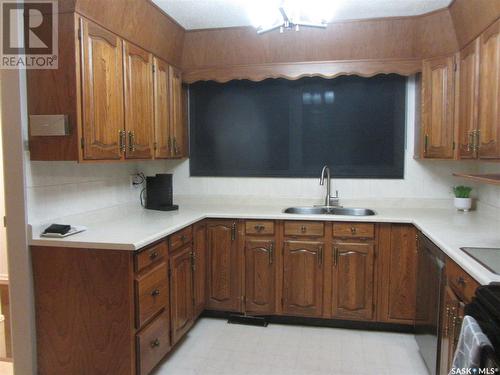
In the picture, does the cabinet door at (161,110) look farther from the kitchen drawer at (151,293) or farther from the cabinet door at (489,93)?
the cabinet door at (489,93)

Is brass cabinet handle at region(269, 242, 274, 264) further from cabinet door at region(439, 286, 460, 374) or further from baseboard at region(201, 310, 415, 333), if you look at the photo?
cabinet door at region(439, 286, 460, 374)

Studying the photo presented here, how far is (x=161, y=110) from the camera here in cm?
314

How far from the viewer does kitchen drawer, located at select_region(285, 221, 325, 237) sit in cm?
300

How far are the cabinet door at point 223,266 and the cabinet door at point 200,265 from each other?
41 millimetres

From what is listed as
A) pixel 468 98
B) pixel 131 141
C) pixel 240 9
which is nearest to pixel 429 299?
pixel 468 98

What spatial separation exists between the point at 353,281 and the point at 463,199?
3.71 ft

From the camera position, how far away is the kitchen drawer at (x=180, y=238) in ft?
8.45

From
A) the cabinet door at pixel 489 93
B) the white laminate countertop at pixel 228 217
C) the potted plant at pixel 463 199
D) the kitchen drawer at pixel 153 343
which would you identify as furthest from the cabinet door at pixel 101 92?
the potted plant at pixel 463 199

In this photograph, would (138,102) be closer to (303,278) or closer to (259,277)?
(259,277)

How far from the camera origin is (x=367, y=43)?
10.4 feet

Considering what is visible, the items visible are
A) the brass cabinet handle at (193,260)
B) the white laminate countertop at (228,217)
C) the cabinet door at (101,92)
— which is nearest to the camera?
the white laminate countertop at (228,217)

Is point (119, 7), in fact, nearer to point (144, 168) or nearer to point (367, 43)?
point (144, 168)

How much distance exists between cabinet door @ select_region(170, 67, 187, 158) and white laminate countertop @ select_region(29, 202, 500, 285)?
537 mm

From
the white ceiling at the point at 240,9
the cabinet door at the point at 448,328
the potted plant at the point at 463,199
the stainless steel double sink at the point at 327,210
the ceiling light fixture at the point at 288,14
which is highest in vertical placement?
the white ceiling at the point at 240,9
